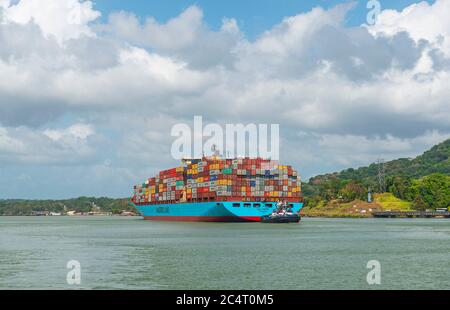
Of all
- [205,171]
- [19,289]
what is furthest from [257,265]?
[205,171]

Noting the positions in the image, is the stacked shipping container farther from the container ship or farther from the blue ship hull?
the blue ship hull

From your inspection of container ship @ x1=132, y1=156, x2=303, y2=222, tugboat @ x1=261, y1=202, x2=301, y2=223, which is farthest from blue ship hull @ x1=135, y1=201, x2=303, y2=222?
tugboat @ x1=261, y1=202, x2=301, y2=223

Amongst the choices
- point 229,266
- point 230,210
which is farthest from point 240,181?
point 229,266

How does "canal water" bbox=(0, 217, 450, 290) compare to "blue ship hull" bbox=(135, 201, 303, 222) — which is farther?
"blue ship hull" bbox=(135, 201, 303, 222)

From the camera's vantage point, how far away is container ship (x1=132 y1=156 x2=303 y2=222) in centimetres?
13750

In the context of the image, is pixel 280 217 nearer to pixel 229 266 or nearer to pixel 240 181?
pixel 240 181

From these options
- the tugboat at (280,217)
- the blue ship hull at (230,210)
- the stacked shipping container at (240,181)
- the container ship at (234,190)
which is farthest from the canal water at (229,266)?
the stacked shipping container at (240,181)

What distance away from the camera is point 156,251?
60.5 m

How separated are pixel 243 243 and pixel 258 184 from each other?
74.0 m
